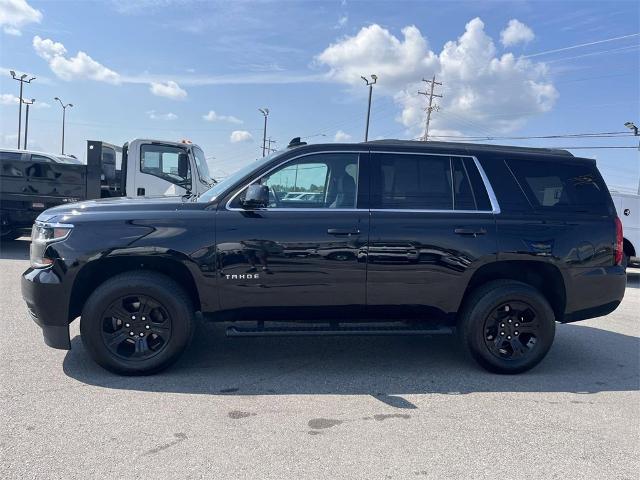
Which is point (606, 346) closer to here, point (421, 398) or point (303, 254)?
point (421, 398)

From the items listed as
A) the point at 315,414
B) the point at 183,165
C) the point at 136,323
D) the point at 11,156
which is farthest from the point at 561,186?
the point at 11,156

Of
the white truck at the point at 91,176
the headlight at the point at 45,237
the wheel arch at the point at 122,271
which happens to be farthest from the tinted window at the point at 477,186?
the white truck at the point at 91,176

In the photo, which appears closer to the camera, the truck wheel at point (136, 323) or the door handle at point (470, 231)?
the truck wheel at point (136, 323)

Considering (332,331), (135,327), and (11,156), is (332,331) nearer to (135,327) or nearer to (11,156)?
(135,327)

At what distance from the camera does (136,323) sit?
4289 millimetres

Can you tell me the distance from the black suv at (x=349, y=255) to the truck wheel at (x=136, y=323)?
0.01 metres

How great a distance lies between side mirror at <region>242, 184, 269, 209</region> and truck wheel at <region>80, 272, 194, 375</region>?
0.93 meters

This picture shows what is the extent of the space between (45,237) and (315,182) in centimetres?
230

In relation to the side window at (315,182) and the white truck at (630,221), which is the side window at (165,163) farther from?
the white truck at (630,221)

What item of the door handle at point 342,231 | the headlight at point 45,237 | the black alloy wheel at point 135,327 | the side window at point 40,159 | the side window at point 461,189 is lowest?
the black alloy wheel at point 135,327

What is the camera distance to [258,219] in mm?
4316

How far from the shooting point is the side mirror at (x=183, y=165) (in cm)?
1072

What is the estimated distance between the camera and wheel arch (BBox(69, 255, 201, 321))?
429cm

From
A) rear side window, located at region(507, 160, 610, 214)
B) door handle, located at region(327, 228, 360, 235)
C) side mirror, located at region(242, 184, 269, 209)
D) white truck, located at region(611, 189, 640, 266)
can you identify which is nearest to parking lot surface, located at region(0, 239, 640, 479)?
door handle, located at region(327, 228, 360, 235)
